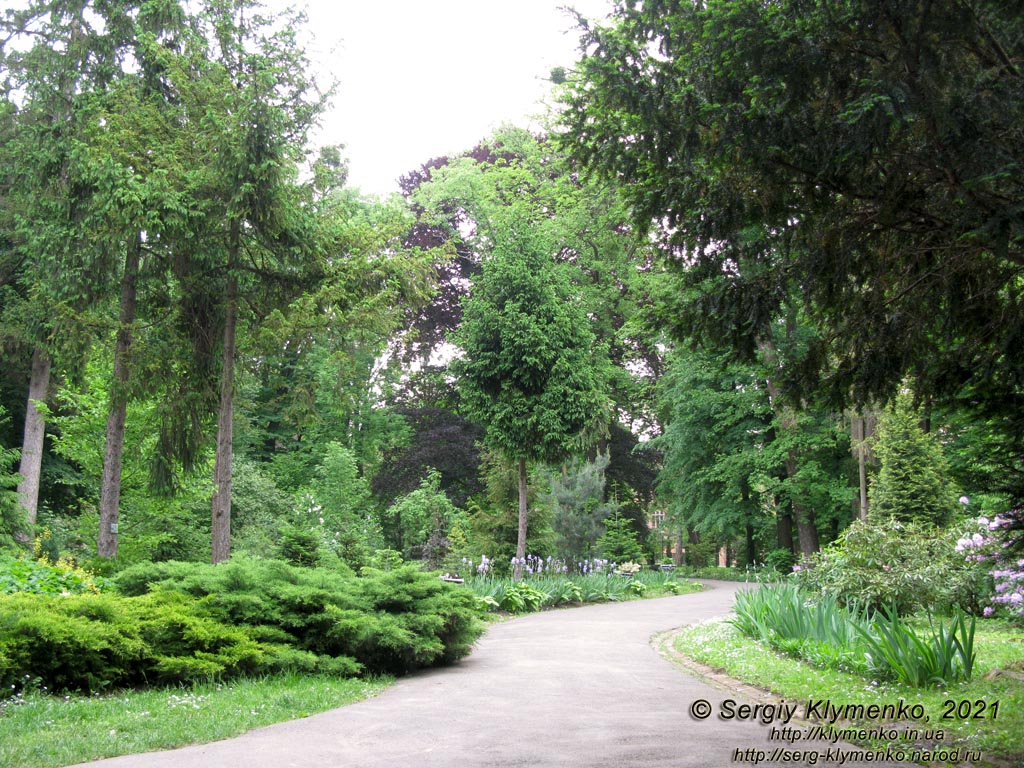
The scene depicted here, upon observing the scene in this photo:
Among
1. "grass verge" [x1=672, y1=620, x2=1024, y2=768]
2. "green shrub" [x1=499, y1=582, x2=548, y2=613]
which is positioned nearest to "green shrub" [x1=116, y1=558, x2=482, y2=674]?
"grass verge" [x1=672, y1=620, x2=1024, y2=768]

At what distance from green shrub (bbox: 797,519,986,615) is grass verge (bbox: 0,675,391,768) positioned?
22.3ft

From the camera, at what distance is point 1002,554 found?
538cm

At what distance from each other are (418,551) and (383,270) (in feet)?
37.7

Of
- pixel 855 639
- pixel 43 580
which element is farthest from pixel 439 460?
pixel 855 639

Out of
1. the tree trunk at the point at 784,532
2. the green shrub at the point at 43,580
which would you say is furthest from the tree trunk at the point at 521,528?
the tree trunk at the point at 784,532

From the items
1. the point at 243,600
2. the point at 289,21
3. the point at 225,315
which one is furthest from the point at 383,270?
the point at 243,600

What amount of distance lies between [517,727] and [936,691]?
334cm

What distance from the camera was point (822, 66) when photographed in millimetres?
4754

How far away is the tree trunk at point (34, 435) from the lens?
19.0 metres

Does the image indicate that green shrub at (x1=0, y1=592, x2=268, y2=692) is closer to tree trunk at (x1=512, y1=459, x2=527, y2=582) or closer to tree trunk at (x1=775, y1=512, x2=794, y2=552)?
tree trunk at (x1=512, y1=459, x2=527, y2=582)

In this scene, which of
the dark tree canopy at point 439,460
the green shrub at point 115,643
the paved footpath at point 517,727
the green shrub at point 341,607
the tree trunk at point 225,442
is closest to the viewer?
the paved footpath at point 517,727

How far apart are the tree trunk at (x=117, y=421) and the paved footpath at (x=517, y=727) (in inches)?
300

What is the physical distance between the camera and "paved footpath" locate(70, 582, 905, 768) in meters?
4.85

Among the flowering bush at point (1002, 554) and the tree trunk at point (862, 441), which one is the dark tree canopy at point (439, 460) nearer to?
the tree trunk at point (862, 441)
